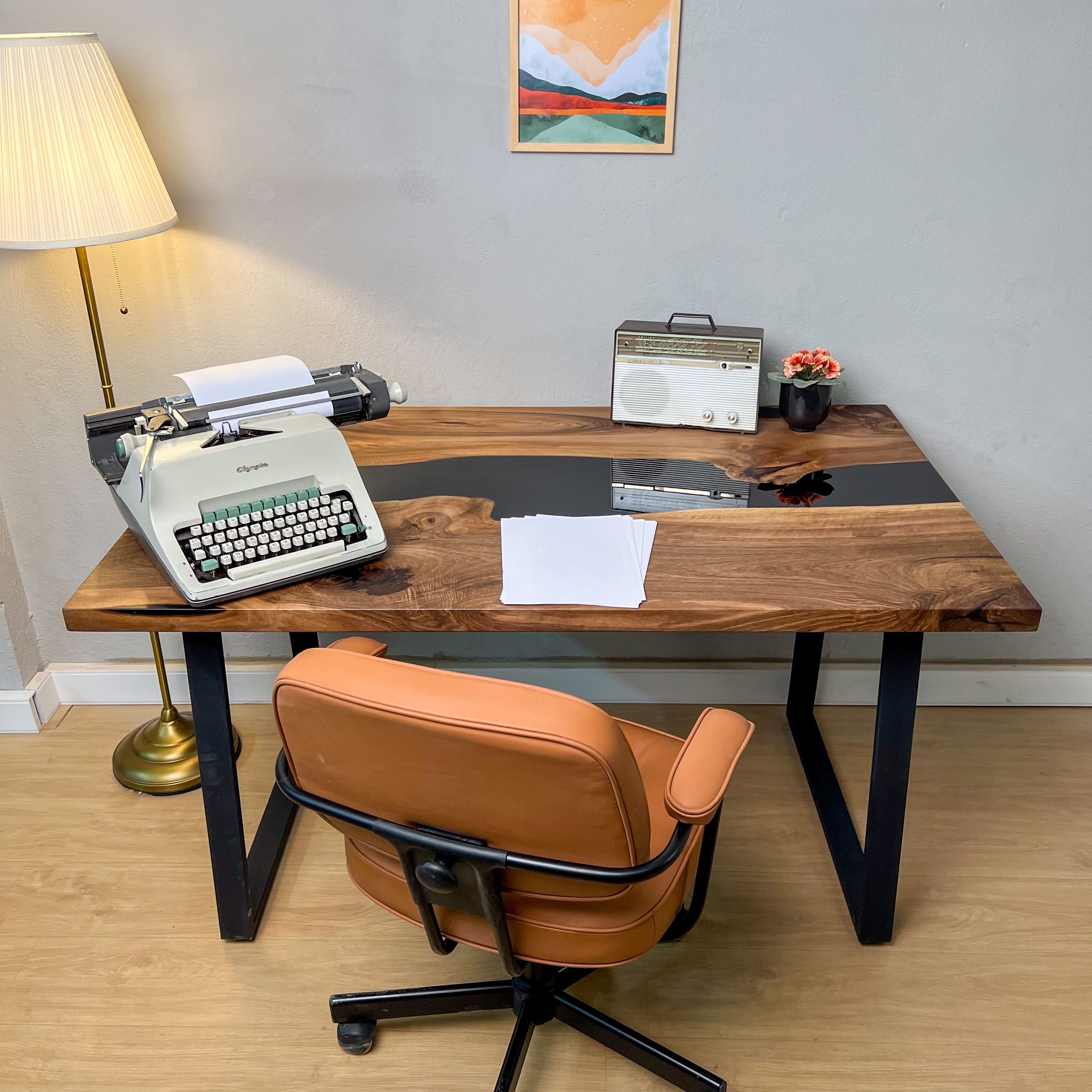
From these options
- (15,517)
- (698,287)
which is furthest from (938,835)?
(15,517)

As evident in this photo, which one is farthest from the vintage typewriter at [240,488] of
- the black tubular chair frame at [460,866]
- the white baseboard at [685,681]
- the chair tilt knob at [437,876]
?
the white baseboard at [685,681]

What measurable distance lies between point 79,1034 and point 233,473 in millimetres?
1006

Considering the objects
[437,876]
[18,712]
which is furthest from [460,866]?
[18,712]

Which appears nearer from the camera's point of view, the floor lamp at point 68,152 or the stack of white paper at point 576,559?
the stack of white paper at point 576,559

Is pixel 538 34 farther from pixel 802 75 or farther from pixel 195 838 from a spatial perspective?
pixel 195 838

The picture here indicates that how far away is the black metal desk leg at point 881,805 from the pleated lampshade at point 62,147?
1529 mm

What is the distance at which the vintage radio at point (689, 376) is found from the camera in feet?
6.43

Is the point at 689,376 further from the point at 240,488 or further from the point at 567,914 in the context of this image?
the point at 567,914

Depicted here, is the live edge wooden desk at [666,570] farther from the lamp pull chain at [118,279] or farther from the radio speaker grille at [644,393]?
the lamp pull chain at [118,279]

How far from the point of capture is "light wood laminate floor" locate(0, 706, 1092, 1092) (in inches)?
64.1

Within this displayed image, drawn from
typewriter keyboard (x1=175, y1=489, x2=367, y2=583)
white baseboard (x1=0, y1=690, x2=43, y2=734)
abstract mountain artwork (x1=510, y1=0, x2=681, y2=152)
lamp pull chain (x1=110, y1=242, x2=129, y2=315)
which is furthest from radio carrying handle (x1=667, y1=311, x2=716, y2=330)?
white baseboard (x1=0, y1=690, x2=43, y2=734)

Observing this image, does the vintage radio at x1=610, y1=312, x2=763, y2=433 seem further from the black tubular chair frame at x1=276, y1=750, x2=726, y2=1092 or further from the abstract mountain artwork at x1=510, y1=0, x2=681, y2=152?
the black tubular chair frame at x1=276, y1=750, x2=726, y2=1092

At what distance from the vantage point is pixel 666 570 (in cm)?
156

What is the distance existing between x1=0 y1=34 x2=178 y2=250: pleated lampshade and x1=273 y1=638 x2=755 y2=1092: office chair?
0.95 meters
